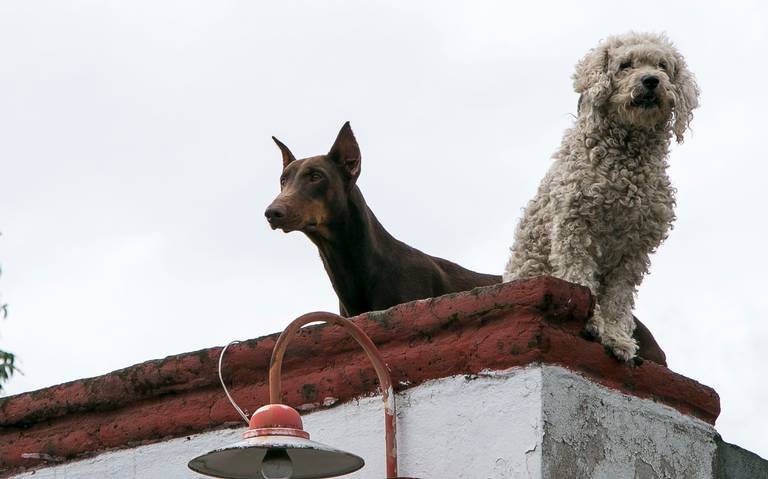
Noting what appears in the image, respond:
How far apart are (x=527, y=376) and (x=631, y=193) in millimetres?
1670

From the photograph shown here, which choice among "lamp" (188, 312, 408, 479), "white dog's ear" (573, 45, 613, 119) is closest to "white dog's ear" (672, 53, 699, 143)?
"white dog's ear" (573, 45, 613, 119)

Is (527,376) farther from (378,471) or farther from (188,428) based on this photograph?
(188,428)

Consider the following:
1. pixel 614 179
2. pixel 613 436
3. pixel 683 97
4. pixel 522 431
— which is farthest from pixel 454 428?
pixel 683 97

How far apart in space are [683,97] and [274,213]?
75.6 inches

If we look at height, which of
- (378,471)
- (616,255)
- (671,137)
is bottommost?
(378,471)

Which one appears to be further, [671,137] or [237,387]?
[671,137]

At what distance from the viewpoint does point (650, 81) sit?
630 cm

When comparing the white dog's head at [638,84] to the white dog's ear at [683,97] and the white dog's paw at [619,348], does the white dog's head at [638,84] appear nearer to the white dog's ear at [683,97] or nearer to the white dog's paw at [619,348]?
the white dog's ear at [683,97]

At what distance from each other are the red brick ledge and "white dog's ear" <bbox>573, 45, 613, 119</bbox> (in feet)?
5.04

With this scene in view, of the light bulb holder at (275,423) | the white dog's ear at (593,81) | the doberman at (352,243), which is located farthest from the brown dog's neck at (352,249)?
the light bulb holder at (275,423)

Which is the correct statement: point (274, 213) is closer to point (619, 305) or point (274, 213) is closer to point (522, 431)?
point (619, 305)

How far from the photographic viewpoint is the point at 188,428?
5715 millimetres

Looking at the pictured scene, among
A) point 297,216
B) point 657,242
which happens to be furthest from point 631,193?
point 297,216

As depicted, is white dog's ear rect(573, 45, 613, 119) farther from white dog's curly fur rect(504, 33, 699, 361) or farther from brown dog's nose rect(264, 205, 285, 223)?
brown dog's nose rect(264, 205, 285, 223)
